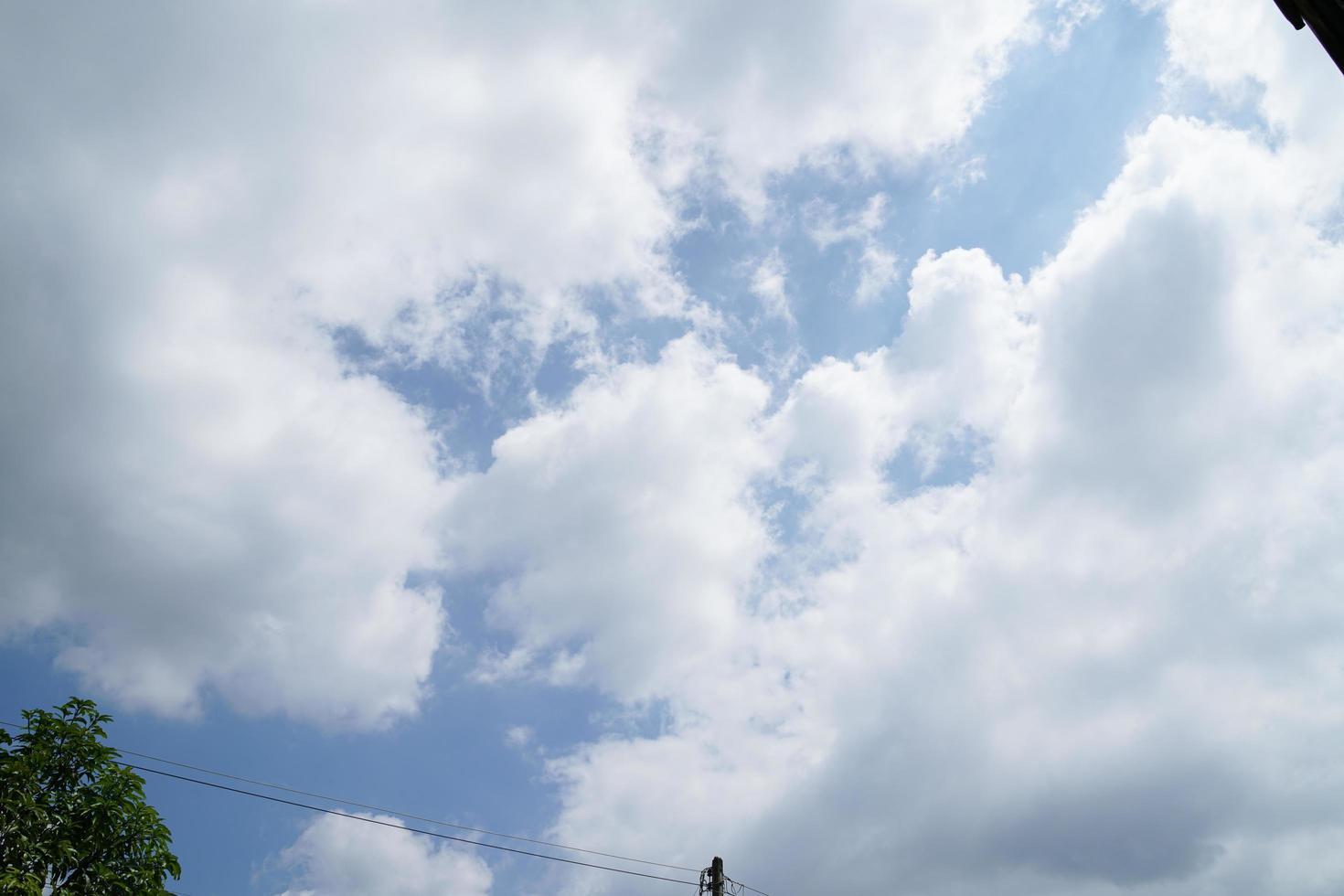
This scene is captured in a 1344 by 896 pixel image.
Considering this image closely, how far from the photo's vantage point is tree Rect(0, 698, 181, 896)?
13695 mm

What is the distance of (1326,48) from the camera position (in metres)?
12.3

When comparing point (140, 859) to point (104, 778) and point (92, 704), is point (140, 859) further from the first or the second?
point (92, 704)

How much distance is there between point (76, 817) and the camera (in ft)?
47.5

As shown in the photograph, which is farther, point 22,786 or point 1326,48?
point 22,786

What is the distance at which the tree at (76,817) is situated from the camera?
13.7 m

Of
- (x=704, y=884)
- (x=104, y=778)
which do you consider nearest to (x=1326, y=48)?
(x=104, y=778)

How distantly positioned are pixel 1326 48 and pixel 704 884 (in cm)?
2688

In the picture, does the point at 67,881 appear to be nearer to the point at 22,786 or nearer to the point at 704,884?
the point at 22,786

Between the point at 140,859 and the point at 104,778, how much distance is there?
59.9 inches

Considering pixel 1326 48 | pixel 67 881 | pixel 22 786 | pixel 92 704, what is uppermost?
pixel 1326 48

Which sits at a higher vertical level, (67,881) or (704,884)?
(704,884)

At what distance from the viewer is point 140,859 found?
1484 centimetres

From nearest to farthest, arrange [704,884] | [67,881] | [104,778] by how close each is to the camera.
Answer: [67,881], [104,778], [704,884]

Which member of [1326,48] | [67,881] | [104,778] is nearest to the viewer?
[1326,48]
